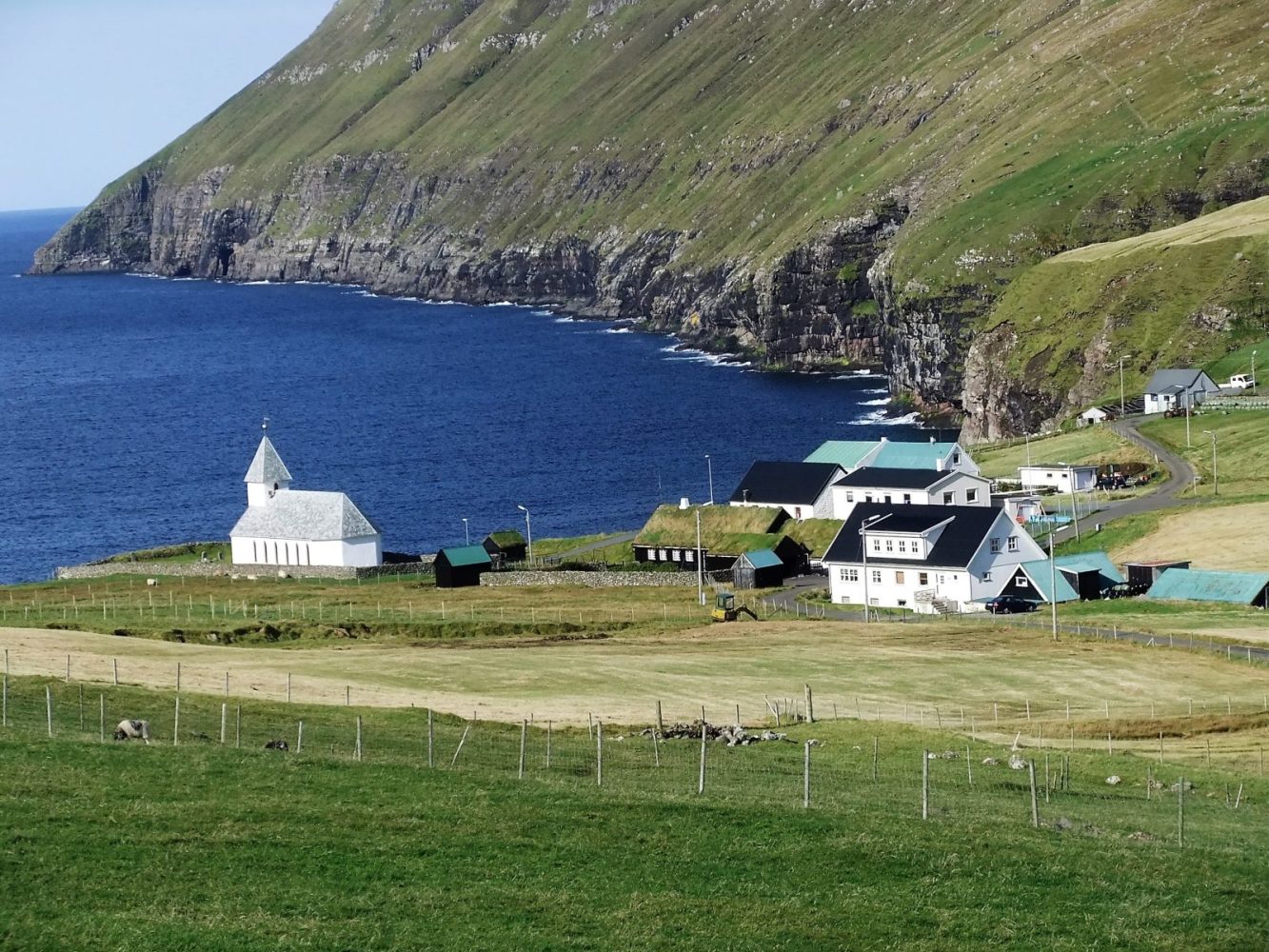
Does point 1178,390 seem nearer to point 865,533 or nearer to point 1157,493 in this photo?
point 1157,493

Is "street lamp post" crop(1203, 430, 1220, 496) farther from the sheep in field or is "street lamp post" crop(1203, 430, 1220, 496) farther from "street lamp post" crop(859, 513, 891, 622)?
the sheep in field

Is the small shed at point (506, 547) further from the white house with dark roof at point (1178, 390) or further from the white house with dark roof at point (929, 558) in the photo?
the white house with dark roof at point (1178, 390)

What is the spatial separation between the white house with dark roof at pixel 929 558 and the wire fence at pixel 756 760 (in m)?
44.4

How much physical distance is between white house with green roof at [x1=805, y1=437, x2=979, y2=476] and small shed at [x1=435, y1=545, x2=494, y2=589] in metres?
27.7

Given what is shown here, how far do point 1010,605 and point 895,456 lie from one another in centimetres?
3647

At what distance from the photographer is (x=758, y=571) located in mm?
117250

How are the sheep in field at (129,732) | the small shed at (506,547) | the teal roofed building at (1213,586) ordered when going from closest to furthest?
1. the sheep in field at (129,732)
2. the teal roofed building at (1213,586)
3. the small shed at (506,547)

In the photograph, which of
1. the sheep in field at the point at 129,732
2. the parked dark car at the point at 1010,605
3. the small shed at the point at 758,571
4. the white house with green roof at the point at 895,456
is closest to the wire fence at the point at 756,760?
the sheep in field at the point at 129,732

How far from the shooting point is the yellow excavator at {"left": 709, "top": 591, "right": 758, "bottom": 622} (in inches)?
3952

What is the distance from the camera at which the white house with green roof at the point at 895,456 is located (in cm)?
13475

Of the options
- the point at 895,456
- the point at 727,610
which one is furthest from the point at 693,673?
the point at 895,456

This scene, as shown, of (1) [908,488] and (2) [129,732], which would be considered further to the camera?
(1) [908,488]

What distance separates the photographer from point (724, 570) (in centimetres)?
11988

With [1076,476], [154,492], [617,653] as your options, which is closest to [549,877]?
[617,653]
